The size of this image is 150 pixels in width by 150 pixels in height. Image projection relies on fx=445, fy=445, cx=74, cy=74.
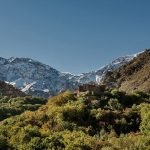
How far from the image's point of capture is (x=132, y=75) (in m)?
109

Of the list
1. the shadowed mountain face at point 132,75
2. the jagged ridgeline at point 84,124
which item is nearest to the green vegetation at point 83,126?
the jagged ridgeline at point 84,124

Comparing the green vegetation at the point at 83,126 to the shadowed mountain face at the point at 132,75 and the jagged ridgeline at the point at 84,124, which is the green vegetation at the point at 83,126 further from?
the shadowed mountain face at the point at 132,75

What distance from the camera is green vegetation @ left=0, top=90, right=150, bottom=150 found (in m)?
30.3

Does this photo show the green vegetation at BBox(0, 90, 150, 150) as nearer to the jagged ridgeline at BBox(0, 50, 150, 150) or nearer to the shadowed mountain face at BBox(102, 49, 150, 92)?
the jagged ridgeline at BBox(0, 50, 150, 150)

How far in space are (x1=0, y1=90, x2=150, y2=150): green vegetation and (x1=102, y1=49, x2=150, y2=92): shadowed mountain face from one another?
5039 centimetres

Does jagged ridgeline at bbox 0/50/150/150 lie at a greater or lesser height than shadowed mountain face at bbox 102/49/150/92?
lesser

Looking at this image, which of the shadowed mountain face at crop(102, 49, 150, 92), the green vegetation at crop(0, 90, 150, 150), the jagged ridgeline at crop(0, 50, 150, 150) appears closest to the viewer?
the green vegetation at crop(0, 90, 150, 150)

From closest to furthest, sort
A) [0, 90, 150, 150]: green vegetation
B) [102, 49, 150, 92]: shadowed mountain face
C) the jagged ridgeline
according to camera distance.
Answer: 1. [0, 90, 150, 150]: green vegetation
2. the jagged ridgeline
3. [102, 49, 150, 92]: shadowed mountain face

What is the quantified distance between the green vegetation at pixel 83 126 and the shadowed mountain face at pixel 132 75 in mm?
50390

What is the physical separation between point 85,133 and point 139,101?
12.7m

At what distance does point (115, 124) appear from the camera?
36688 mm

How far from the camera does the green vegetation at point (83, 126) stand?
30.3 meters

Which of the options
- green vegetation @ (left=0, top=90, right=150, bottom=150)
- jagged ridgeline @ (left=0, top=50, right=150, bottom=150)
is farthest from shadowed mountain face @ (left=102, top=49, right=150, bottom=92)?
green vegetation @ (left=0, top=90, right=150, bottom=150)

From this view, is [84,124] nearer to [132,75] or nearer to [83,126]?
[83,126]
